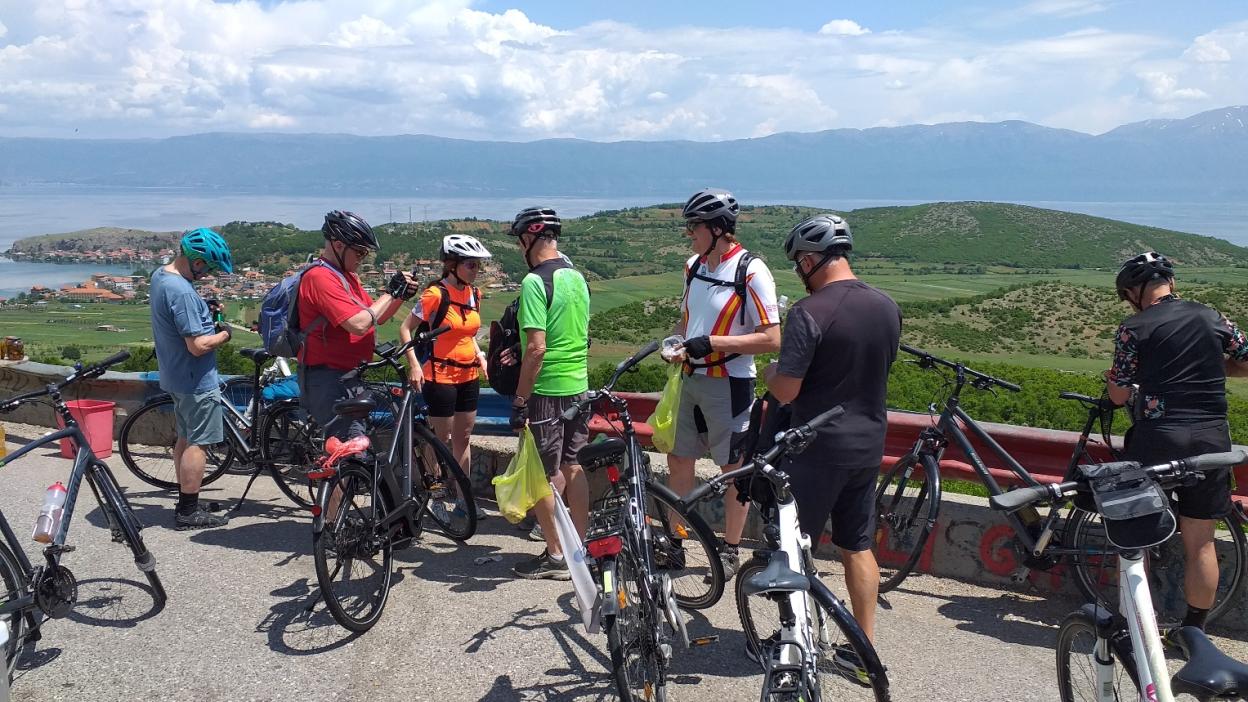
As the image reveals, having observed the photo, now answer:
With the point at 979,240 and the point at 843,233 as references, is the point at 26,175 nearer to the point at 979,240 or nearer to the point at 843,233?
the point at 979,240

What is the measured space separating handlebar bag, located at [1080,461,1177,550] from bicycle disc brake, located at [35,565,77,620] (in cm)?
451

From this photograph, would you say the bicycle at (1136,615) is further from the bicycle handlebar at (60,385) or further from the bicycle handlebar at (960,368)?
the bicycle handlebar at (60,385)

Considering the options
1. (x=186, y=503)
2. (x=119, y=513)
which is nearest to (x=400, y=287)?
(x=119, y=513)

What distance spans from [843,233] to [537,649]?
248 cm

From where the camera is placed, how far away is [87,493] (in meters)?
6.69

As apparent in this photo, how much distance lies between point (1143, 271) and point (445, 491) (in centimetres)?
421

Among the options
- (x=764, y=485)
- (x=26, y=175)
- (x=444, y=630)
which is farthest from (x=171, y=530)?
(x=26, y=175)

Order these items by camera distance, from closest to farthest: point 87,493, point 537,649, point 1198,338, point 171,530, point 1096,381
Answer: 1. point 1198,338
2. point 537,649
3. point 171,530
4. point 87,493
5. point 1096,381

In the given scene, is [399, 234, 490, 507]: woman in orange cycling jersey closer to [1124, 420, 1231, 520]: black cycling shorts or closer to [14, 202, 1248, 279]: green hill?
[1124, 420, 1231, 520]: black cycling shorts

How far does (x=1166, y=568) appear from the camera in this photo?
4.51m

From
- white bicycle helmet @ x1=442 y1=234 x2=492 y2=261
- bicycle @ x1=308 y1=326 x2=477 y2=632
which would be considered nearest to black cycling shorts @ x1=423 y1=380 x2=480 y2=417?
bicycle @ x1=308 y1=326 x2=477 y2=632

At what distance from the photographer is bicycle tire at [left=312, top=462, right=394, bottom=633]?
4160 millimetres

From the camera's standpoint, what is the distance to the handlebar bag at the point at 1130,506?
8.46ft

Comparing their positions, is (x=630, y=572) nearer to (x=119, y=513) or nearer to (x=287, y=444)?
(x=119, y=513)
